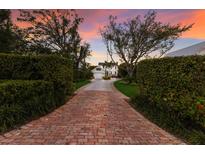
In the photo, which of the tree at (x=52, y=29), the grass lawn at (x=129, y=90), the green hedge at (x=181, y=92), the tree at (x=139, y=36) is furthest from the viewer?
the tree at (x=139, y=36)

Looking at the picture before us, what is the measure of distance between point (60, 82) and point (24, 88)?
3.01m

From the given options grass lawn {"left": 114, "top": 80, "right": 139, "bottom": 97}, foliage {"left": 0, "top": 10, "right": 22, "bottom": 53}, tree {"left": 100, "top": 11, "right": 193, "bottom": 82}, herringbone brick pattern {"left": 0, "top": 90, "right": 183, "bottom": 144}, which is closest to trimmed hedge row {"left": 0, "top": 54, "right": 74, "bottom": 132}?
herringbone brick pattern {"left": 0, "top": 90, "right": 183, "bottom": 144}

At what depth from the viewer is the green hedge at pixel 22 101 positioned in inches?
216

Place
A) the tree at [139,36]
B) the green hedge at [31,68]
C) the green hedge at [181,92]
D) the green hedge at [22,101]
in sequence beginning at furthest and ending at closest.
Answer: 1. the tree at [139,36]
2. the green hedge at [31,68]
3. the green hedge at [22,101]
4. the green hedge at [181,92]

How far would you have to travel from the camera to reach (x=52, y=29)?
26094 millimetres

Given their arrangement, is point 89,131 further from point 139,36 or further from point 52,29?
point 52,29

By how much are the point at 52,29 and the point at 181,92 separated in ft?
74.7

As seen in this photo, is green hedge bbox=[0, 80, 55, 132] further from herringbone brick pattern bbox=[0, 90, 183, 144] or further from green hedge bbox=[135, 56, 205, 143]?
green hedge bbox=[135, 56, 205, 143]

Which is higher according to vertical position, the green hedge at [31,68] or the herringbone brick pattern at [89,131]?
the green hedge at [31,68]

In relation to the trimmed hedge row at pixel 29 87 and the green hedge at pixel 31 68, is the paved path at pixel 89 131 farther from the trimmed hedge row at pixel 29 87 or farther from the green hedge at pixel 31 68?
the green hedge at pixel 31 68

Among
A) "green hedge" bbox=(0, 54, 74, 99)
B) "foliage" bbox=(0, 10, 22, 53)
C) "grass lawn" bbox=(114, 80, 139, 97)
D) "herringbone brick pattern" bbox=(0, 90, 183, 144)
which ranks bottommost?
"herringbone brick pattern" bbox=(0, 90, 183, 144)

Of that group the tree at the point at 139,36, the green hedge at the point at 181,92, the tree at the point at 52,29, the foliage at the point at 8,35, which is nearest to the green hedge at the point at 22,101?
the green hedge at the point at 181,92

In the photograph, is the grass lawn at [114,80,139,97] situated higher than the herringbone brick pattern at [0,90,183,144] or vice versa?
the grass lawn at [114,80,139,97]

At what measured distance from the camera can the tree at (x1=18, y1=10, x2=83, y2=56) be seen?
84.5ft
